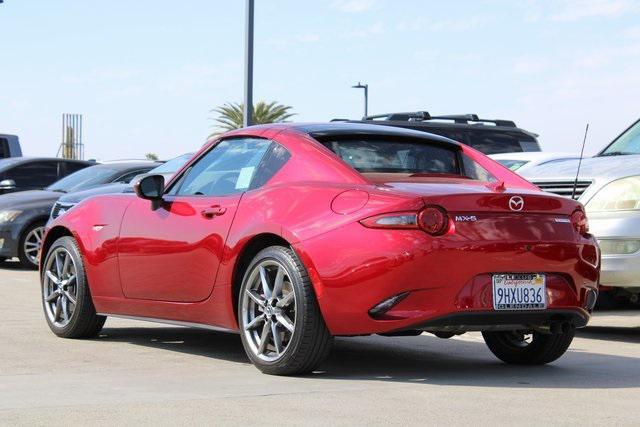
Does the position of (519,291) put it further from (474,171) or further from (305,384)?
(474,171)

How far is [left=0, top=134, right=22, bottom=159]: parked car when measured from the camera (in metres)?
26.0

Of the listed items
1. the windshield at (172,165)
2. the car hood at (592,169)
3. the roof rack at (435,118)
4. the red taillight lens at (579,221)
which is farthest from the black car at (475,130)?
the red taillight lens at (579,221)

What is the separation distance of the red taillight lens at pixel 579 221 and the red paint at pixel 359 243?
2.0 inches

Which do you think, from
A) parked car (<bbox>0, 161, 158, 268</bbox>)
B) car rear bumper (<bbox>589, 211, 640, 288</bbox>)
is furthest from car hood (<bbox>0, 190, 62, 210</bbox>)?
car rear bumper (<bbox>589, 211, 640, 288</bbox>)

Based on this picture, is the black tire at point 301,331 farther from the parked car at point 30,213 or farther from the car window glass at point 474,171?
the parked car at point 30,213

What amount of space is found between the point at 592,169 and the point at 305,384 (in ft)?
13.9

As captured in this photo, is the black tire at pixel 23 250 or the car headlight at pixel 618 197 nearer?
the car headlight at pixel 618 197

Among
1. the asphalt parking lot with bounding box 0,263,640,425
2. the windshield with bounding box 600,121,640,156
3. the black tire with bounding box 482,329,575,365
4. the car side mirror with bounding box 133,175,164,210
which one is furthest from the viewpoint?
the windshield with bounding box 600,121,640,156

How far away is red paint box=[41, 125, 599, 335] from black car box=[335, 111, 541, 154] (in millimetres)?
8985

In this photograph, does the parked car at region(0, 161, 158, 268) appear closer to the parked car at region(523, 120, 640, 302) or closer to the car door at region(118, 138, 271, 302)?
the parked car at region(523, 120, 640, 302)

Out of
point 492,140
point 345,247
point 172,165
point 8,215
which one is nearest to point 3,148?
point 8,215

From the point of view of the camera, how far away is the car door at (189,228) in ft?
24.3

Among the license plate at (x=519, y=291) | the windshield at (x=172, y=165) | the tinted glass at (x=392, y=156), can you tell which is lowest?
the license plate at (x=519, y=291)

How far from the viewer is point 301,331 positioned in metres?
6.64
